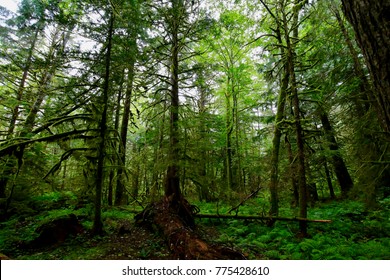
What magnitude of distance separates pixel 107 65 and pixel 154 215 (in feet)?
17.5

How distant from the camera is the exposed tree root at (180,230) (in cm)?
422

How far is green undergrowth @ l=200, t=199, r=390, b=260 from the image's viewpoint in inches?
185

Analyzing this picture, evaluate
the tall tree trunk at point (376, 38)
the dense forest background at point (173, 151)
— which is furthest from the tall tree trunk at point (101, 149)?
the tall tree trunk at point (376, 38)

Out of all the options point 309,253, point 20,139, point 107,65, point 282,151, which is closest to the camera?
point 309,253

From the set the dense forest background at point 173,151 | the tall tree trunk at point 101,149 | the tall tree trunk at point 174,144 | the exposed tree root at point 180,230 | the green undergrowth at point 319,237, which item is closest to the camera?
the exposed tree root at point 180,230

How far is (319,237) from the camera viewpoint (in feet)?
18.8

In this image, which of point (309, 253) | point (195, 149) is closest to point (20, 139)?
point (195, 149)

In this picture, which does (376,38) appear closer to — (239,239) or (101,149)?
(239,239)

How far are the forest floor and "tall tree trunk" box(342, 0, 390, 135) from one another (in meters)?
4.35

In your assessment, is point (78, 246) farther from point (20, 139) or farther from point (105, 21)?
point (105, 21)

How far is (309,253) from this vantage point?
4883mm

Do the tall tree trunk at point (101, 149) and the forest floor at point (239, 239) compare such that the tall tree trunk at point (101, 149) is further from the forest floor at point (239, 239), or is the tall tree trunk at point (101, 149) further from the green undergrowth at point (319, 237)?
the green undergrowth at point (319, 237)

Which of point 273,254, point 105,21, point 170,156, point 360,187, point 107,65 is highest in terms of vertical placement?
point 105,21

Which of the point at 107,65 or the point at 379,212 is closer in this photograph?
the point at 107,65
